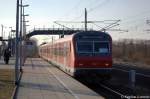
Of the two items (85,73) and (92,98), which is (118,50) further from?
(92,98)

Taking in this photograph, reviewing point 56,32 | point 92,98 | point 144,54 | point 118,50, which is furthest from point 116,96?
point 56,32

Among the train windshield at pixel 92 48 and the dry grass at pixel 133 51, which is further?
the dry grass at pixel 133 51

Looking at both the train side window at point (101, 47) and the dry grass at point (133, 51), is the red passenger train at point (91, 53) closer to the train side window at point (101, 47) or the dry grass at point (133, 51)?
the train side window at point (101, 47)

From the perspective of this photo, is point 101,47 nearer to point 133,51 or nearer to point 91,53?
point 91,53

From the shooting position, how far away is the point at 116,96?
19.5 meters

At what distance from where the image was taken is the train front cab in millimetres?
24750

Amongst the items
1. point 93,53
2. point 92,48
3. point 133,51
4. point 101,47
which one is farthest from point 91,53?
point 133,51

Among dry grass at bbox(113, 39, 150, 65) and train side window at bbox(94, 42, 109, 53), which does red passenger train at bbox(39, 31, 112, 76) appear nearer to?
train side window at bbox(94, 42, 109, 53)

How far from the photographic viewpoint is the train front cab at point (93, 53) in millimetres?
24750

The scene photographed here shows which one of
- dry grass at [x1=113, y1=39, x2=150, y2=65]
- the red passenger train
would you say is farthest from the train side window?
dry grass at [x1=113, y1=39, x2=150, y2=65]

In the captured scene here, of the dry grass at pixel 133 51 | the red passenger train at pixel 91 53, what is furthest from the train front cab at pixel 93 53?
the dry grass at pixel 133 51

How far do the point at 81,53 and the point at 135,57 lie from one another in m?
51.0

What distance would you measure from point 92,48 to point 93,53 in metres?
0.33

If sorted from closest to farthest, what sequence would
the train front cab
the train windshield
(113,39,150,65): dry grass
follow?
the train front cab → the train windshield → (113,39,150,65): dry grass
